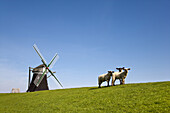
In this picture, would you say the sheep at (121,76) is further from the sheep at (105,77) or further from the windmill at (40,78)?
the windmill at (40,78)

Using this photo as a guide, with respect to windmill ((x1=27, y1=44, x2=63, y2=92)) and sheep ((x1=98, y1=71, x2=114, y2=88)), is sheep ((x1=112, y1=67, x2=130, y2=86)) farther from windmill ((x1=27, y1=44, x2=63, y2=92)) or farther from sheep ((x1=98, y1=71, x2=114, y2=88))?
windmill ((x1=27, y1=44, x2=63, y2=92))

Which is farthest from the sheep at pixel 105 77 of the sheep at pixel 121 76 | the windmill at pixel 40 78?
the windmill at pixel 40 78

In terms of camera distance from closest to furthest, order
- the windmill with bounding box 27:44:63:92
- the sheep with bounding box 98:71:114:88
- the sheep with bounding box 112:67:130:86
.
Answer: the sheep with bounding box 112:67:130:86
the sheep with bounding box 98:71:114:88
the windmill with bounding box 27:44:63:92

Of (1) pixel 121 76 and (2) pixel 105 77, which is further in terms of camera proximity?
(2) pixel 105 77

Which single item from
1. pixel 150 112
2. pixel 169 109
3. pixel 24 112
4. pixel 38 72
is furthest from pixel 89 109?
pixel 38 72

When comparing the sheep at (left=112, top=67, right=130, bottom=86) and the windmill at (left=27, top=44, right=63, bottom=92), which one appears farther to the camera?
the windmill at (left=27, top=44, right=63, bottom=92)

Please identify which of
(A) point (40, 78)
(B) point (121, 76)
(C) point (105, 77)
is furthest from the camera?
(A) point (40, 78)

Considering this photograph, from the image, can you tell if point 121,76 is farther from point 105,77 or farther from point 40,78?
point 40,78

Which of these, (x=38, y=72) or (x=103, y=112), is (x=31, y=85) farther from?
(x=103, y=112)

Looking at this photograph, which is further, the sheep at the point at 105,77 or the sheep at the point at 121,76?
the sheep at the point at 105,77

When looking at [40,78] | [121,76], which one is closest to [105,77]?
[121,76]

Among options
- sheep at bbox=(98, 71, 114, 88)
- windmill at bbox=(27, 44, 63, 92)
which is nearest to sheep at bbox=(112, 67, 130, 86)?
sheep at bbox=(98, 71, 114, 88)

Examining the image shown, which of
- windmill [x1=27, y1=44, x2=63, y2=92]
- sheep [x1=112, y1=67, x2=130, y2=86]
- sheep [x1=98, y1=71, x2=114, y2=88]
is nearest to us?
sheep [x1=112, y1=67, x2=130, y2=86]

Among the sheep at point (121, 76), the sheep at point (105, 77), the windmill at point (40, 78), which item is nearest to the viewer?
the sheep at point (121, 76)
